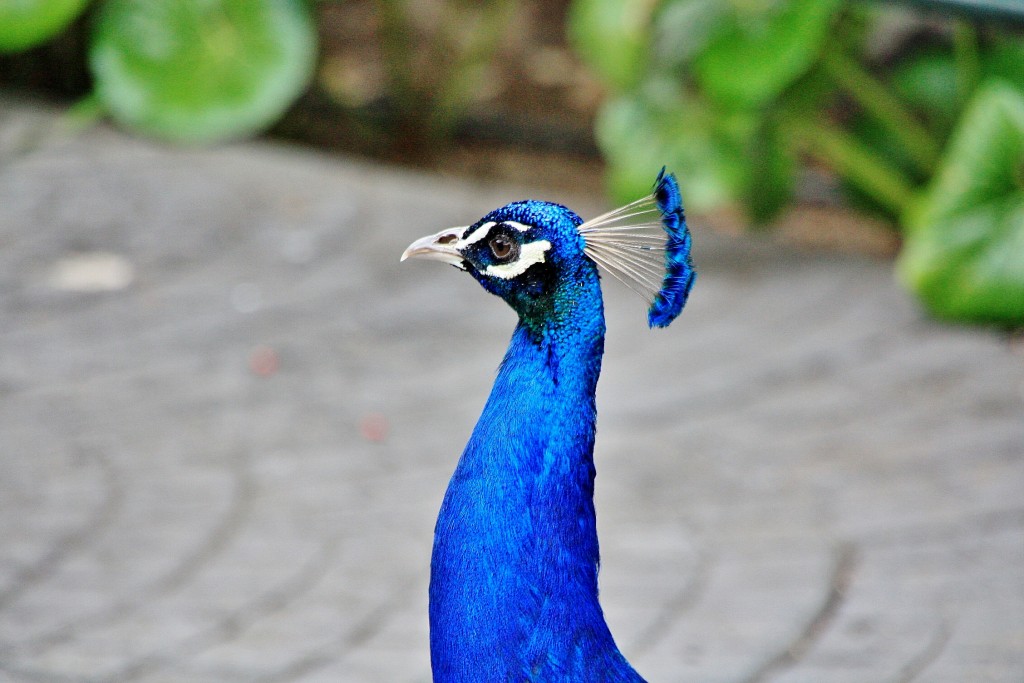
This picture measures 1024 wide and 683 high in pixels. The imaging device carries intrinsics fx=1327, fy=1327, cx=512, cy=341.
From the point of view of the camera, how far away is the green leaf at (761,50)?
10.9 feet

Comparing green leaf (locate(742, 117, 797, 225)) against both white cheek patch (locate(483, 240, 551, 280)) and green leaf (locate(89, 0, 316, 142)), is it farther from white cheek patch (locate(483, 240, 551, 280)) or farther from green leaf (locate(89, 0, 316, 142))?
white cheek patch (locate(483, 240, 551, 280))

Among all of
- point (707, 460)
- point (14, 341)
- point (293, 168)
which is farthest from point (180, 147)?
point (707, 460)

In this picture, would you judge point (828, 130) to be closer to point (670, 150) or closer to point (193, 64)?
point (670, 150)

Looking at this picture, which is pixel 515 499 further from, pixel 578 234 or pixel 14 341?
pixel 14 341

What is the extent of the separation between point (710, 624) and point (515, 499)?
0.93 meters

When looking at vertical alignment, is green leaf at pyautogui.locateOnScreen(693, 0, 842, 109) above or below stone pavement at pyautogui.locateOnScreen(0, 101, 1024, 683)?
above

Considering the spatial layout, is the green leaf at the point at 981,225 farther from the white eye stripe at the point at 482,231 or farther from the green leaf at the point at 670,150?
the white eye stripe at the point at 482,231

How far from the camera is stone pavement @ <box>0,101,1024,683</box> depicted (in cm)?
213

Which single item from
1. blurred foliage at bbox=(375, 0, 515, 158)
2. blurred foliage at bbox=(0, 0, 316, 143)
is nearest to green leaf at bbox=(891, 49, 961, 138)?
blurred foliage at bbox=(375, 0, 515, 158)

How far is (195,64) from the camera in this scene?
3916mm

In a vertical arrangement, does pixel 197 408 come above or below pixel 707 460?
above

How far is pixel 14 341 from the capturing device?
299 cm

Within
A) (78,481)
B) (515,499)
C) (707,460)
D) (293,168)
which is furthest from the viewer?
(293,168)

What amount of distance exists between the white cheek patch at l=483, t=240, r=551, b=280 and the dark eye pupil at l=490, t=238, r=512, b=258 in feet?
0.03
